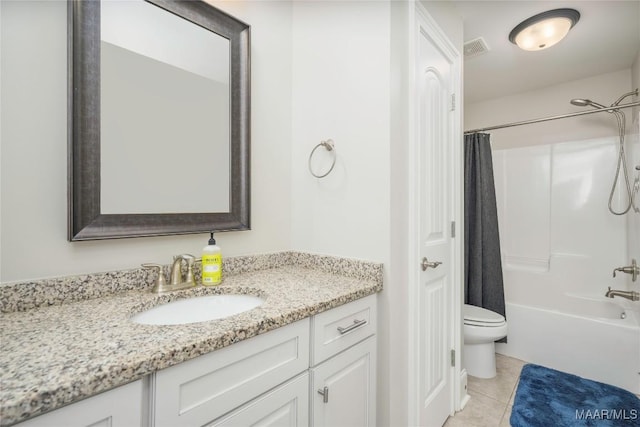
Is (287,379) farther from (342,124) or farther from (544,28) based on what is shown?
(544,28)

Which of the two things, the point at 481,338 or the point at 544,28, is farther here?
the point at 481,338

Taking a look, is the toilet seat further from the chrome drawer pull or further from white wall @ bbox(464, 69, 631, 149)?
white wall @ bbox(464, 69, 631, 149)

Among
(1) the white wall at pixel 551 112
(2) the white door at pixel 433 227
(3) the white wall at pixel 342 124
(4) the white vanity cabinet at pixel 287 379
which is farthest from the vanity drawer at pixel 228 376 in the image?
(1) the white wall at pixel 551 112

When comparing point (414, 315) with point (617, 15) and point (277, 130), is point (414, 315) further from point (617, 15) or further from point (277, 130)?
point (617, 15)

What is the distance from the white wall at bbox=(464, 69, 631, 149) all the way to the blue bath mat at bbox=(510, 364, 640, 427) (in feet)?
6.65

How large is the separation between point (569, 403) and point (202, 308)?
2.24 m

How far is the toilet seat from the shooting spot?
6.54 ft

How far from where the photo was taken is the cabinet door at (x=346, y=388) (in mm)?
974

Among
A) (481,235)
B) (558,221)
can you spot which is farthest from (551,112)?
(481,235)

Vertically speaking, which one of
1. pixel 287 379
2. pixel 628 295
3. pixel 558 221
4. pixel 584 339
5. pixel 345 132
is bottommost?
pixel 584 339

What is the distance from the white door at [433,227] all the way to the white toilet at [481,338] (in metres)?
0.41

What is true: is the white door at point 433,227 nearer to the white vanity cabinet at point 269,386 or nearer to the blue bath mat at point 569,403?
the white vanity cabinet at point 269,386

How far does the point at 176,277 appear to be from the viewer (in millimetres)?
1107

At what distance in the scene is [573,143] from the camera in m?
2.65
